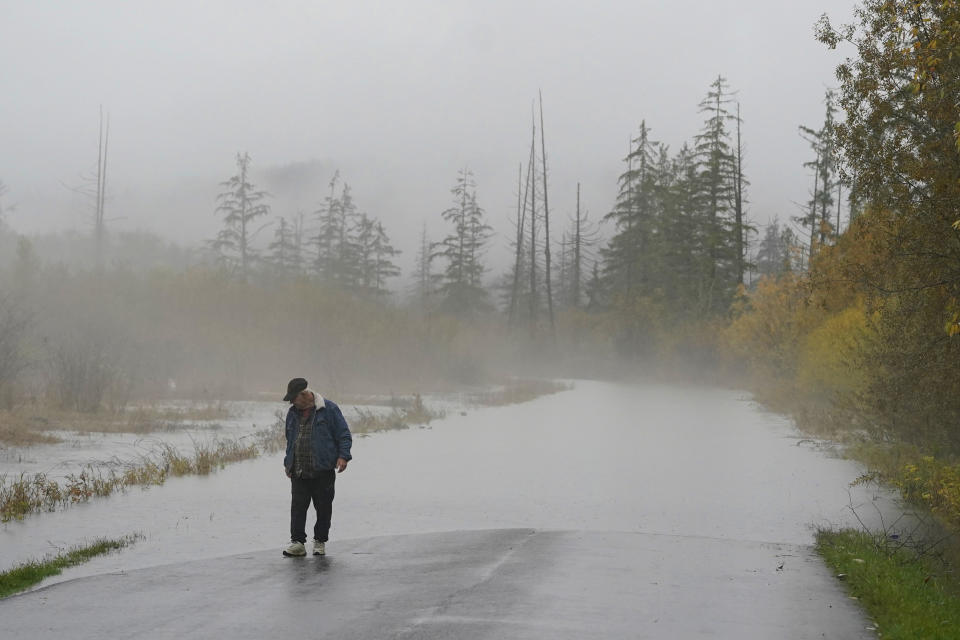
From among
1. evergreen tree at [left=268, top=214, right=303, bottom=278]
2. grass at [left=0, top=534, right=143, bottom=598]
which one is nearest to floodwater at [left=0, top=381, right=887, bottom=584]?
grass at [left=0, top=534, right=143, bottom=598]

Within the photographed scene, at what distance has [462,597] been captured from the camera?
8031 millimetres

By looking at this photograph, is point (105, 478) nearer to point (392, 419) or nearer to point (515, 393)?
point (392, 419)

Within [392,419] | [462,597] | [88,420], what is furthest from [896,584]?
[392,419]

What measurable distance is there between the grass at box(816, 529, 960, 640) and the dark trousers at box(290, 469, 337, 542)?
510cm

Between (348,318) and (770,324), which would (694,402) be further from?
(348,318)

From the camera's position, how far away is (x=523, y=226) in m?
71.7

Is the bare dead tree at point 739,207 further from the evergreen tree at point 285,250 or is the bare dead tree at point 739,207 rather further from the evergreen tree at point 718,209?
the evergreen tree at point 285,250

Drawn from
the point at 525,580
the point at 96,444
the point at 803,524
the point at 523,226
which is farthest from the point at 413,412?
the point at 523,226

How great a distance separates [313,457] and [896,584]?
18.4ft

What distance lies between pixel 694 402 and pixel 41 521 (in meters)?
31.9

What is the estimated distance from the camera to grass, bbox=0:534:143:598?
335 inches

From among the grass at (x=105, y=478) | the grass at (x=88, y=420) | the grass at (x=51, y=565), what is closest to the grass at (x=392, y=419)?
the grass at (x=88, y=420)

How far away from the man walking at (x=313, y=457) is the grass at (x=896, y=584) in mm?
5075

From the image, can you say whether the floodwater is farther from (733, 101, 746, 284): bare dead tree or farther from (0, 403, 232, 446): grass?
(733, 101, 746, 284): bare dead tree
